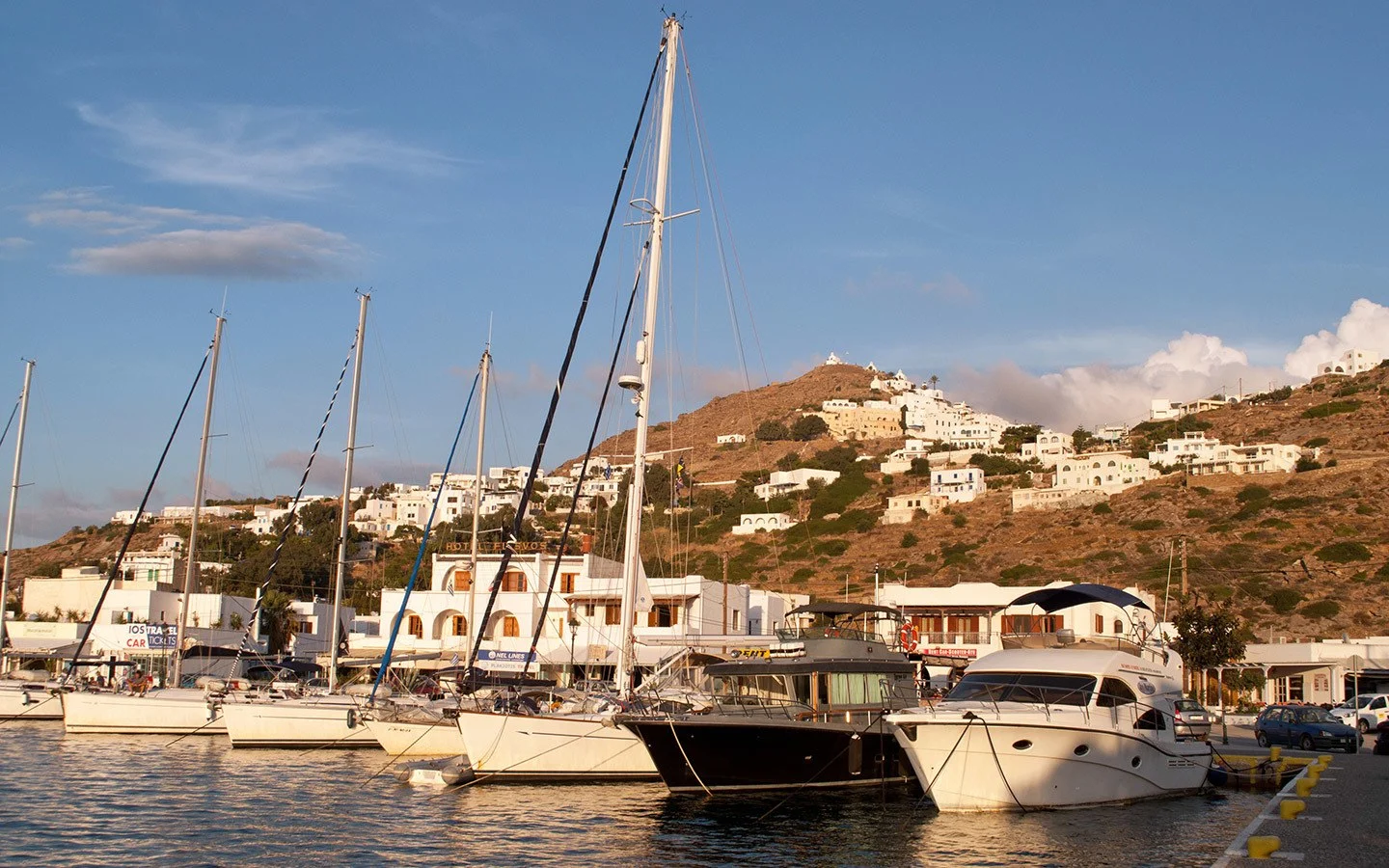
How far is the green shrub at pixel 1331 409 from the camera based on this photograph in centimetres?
14500

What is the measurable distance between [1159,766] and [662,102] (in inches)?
784

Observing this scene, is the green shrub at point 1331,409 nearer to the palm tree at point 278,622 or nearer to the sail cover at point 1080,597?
the palm tree at point 278,622

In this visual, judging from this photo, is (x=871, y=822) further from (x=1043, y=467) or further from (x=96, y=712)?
(x=1043, y=467)

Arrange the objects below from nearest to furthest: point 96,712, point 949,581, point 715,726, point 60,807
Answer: point 60,807, point 715,726, point 96,712, point 949,581

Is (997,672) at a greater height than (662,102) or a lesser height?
lesser

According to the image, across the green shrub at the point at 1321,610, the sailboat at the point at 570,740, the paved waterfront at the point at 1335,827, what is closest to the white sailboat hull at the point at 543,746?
the sailboat at the point at 570,740

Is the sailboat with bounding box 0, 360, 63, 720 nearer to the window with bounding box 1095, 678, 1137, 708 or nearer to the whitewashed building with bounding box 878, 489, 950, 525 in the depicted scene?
the window with bounding box 1095, 678, 1137, 708

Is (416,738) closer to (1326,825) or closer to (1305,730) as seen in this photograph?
(1326,825)

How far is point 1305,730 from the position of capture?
127 ft

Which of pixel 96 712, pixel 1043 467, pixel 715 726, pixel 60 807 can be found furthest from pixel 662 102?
pixel 1043 467

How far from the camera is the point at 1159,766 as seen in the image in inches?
1020

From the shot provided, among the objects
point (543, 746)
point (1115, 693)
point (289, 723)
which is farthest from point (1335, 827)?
point (289, 723)

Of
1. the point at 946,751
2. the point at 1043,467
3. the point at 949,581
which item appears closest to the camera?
the point at 946,751

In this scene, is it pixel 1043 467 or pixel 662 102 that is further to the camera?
pixel 1043 467
